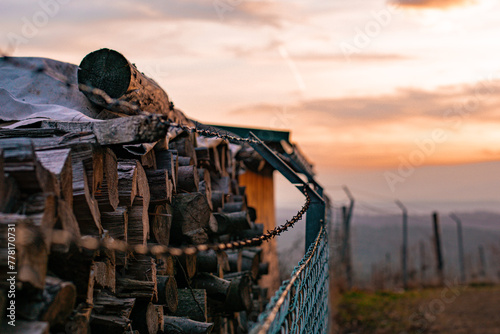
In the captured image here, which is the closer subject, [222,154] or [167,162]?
[167,162]

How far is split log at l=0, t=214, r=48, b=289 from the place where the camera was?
2.09m

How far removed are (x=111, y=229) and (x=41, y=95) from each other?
1630 millimetres

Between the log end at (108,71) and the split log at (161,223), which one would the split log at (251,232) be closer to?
the split log at (161,223)

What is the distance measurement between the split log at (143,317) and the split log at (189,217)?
33.9 inches

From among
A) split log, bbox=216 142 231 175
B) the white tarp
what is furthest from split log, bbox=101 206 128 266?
split log, bbox=216 142 231 175

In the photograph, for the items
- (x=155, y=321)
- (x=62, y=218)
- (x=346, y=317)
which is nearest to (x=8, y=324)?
(x=62, y=218)

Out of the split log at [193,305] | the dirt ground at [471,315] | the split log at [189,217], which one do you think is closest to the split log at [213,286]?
the split log at [193,305]

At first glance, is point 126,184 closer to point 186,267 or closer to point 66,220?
point 66,220

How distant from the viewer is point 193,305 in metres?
4.22

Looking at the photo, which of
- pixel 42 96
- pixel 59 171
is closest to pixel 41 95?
pixel 42 96

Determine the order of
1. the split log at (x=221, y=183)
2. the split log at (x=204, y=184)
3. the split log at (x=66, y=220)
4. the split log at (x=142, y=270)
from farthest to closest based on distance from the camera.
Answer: the split log at (x=221, y=183), the split log at (x=204, y=184), the split log at (x=142, y=270), the split log at (x=66, y=220)

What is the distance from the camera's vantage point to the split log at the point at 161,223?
3.79 metres

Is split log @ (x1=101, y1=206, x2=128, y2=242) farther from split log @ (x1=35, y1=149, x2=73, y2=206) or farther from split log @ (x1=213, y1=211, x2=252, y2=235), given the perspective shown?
split log @ (x1=213, y1=211, x2=252, y2=235)

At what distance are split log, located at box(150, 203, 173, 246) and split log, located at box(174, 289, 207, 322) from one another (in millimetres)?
514
